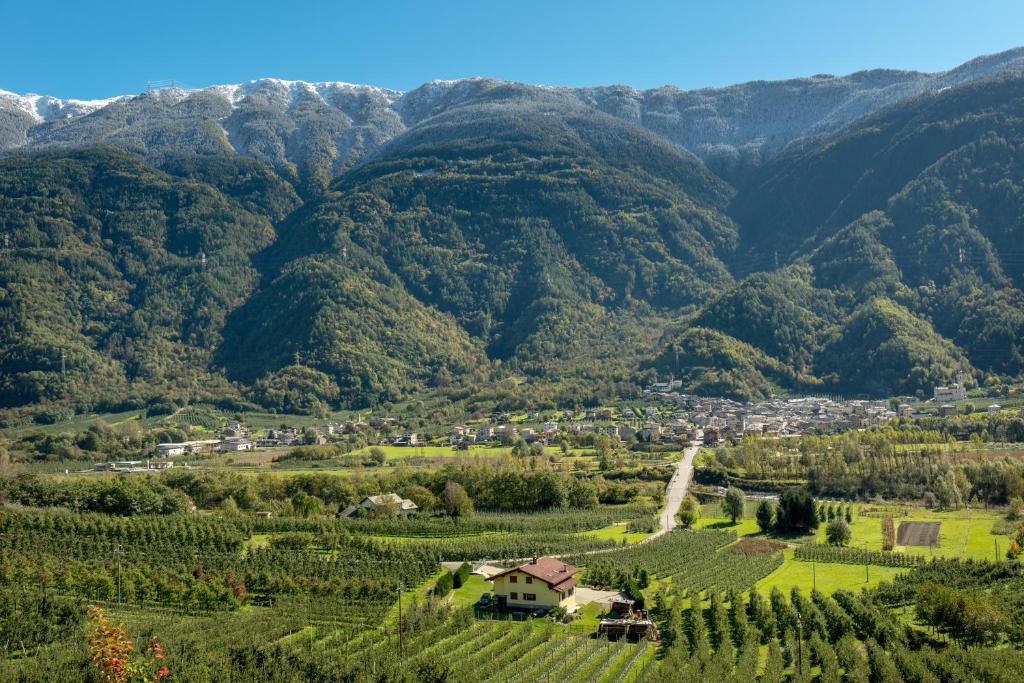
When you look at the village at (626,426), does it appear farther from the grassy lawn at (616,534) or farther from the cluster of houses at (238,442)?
the grassy lawn at (616,534)

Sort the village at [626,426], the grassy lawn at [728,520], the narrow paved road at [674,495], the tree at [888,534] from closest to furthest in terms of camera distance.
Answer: the tree at [888,534], the narrow paved road at [674,495], the grassy lawn at [728,520], the village at [626,426]

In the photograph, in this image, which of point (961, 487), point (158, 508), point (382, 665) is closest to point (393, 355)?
point (158, 508)

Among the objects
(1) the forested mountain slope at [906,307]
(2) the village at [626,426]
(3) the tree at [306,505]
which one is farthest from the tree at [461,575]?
(1) the forested mountain slope at [906,307]

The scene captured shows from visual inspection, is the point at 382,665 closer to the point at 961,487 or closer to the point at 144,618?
the point at 144,618

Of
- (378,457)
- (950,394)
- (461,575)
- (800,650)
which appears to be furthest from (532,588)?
(950,394)

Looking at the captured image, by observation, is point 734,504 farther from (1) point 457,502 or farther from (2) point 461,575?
(2) point 461,575

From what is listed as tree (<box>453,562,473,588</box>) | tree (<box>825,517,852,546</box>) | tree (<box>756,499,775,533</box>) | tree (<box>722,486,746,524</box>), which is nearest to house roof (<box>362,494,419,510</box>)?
tree (<box>453,562,473,588</box>)
